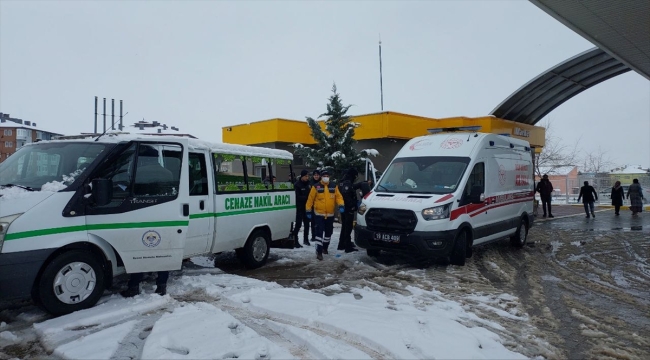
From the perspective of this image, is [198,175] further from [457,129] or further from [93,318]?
[457,129]

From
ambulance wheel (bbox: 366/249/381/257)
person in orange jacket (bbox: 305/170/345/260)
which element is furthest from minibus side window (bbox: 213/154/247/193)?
ambulance wheel (bbox: 366/249/381/257)

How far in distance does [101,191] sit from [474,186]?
6.54 meters

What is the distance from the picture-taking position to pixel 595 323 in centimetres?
570

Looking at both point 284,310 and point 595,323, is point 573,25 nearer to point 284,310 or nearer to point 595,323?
point 595,323

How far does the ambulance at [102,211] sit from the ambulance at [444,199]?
9.47ft

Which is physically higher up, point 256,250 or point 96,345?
point 256,250

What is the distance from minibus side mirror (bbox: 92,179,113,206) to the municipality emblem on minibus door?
0.70 metres

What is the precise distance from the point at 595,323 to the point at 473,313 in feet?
4.74

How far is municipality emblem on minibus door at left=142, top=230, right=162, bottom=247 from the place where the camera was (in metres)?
6.11

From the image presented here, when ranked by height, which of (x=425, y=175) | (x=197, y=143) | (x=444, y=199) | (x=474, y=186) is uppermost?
(x=197, y=143)

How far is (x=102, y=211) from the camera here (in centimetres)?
578

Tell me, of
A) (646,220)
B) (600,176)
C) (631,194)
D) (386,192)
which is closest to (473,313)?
(386,192)

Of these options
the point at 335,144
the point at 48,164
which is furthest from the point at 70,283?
the point at 335,144

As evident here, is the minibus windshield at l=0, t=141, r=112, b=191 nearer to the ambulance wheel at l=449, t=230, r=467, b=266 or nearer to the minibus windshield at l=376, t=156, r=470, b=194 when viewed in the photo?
the minibus windshield at l=376, t=156, r=470, b=194
